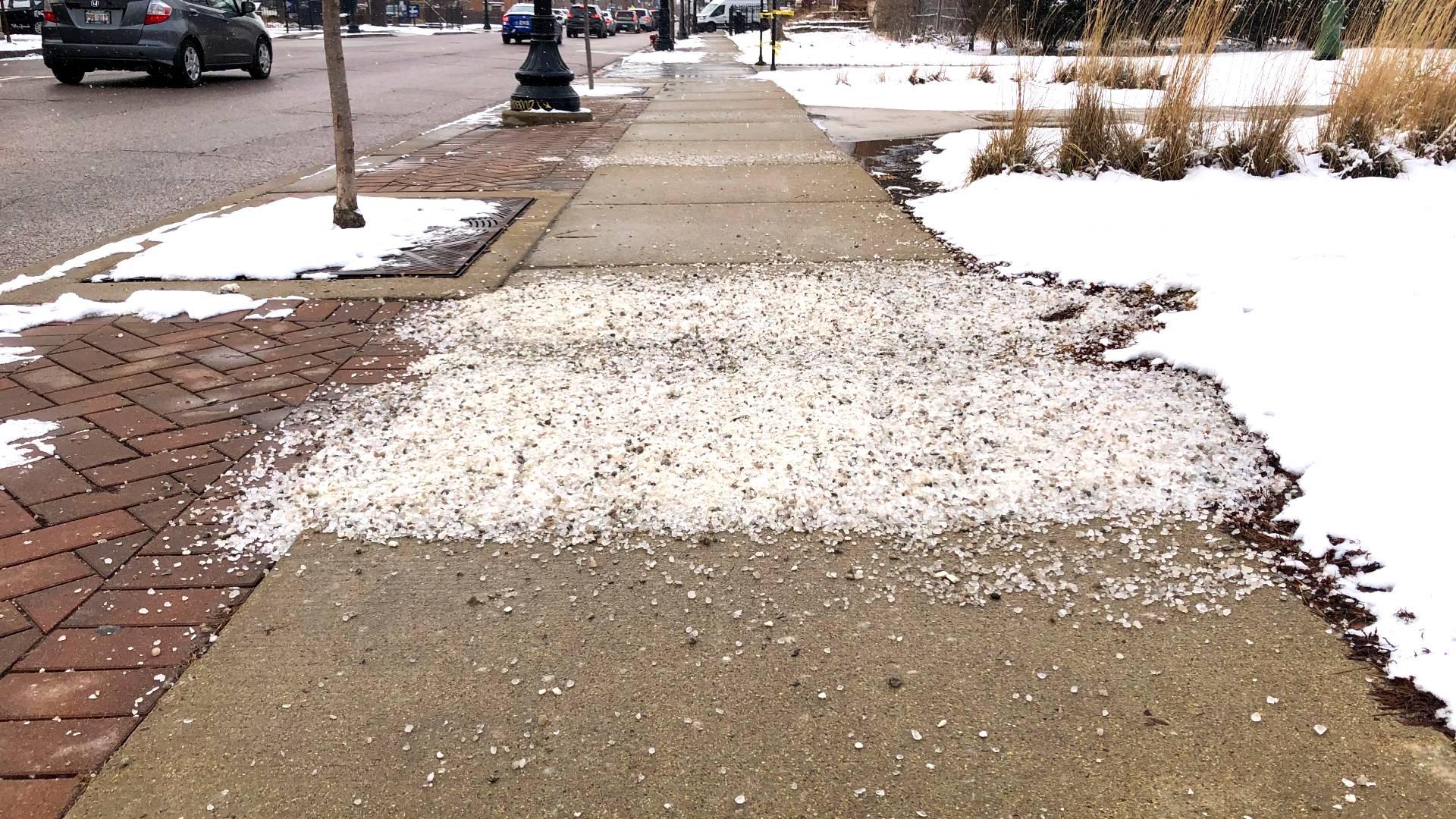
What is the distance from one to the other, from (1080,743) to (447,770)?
4.14ft

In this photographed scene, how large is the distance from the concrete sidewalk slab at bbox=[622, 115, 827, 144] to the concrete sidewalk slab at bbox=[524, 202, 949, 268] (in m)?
3.41

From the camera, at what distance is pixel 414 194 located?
6977mm

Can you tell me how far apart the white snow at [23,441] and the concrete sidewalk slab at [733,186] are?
4066 mm

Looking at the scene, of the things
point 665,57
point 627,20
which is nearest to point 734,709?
point 665,57

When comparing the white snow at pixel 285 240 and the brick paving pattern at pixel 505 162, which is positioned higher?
the brick paving pattern at pixel 505 162

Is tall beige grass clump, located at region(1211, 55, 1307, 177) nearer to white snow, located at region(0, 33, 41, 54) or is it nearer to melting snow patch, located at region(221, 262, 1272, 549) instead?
melting snow patch, located at region(221, 262, 1272, 549)

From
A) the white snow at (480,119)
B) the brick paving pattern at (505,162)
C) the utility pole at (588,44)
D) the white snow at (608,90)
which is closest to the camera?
the brick paving pattern at (505,162)

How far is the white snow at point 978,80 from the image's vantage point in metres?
7.19

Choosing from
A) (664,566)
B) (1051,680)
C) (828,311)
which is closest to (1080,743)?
(1051,680)

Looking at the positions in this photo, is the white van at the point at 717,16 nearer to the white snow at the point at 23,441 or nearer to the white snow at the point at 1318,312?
the white snow at the point at 1318,312

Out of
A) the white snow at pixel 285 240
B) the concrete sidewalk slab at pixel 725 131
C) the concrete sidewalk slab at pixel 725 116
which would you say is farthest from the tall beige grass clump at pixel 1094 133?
the concrete sidewalk slab at pixel 725 116

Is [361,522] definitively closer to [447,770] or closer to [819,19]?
[447,770]

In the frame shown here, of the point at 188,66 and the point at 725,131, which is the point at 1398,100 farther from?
the point at 188,66

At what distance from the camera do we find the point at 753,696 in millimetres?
2062
